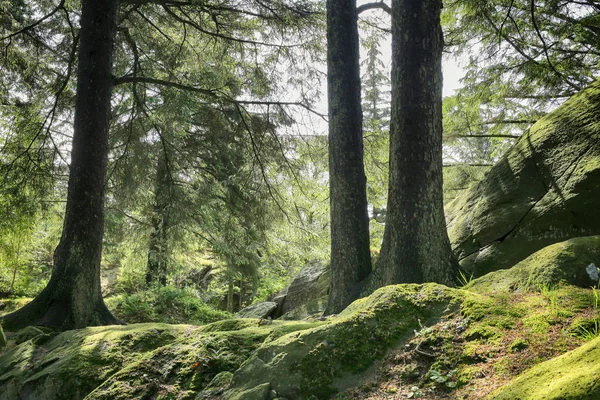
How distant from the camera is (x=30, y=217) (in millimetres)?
8625

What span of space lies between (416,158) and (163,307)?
31.6 ft

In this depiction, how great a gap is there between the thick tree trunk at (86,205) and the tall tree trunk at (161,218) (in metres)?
2.45

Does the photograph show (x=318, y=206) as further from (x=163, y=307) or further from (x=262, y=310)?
(x=163, y=307)

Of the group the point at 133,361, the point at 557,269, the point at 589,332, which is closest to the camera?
the point at 589,332

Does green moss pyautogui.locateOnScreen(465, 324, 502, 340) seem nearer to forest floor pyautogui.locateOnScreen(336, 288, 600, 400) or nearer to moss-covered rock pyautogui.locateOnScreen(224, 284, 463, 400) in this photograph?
forest floor pyautogui.locateOnScreen(336, 288, 600, 400)

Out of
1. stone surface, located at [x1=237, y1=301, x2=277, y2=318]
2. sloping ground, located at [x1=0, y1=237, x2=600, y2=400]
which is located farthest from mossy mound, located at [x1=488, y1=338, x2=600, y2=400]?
stone surface, located at [x1=237, y1=301, x2=277, y2=318]

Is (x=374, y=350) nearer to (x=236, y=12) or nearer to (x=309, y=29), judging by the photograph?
(x=309, y=29)

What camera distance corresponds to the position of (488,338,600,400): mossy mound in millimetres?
1380

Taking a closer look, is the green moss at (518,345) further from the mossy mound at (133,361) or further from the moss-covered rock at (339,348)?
the mossy mound at (133,361)

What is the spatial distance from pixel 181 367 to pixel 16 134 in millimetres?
8147

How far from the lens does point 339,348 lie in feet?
8.59

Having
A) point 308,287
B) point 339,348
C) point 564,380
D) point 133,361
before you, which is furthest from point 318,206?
point 564,380

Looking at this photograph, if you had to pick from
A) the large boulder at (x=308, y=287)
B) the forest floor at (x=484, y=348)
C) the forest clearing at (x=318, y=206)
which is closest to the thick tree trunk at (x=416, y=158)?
the forest clearing at (x=318, y=206)

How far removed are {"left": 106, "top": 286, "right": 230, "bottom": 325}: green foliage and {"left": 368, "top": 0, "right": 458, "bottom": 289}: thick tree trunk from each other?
835 centimetres
